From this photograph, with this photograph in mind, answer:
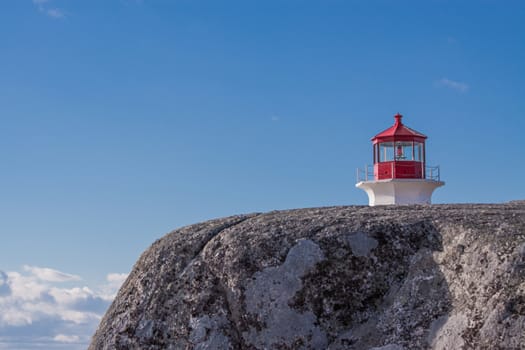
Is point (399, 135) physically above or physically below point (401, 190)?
above

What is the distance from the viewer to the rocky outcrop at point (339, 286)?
7992mm

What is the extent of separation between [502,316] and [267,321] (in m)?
2.47

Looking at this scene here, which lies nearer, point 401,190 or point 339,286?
point 339,286

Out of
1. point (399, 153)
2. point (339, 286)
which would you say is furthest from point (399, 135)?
point (339, 286)

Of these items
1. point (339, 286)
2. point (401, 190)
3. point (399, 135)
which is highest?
point (399, 135)

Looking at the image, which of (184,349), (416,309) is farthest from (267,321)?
(416,309)

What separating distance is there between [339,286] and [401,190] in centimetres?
2265

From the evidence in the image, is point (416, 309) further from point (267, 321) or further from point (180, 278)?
point (180, 278)

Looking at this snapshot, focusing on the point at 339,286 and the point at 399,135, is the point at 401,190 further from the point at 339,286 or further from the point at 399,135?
the point at 339,286

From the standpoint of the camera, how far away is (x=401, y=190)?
30953mm

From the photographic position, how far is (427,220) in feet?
29.8

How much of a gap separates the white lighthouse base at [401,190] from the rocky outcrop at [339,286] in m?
21.3

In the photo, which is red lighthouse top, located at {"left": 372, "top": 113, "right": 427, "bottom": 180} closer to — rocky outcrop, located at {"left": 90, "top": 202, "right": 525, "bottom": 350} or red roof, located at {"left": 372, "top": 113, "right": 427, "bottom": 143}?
red roof, located at {"left": 372, "top": 113, "right": 427, "bottom": 143}

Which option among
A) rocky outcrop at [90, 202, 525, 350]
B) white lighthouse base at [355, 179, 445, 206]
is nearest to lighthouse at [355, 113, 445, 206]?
white lighthouse base at [355, 179, 445, 206]
